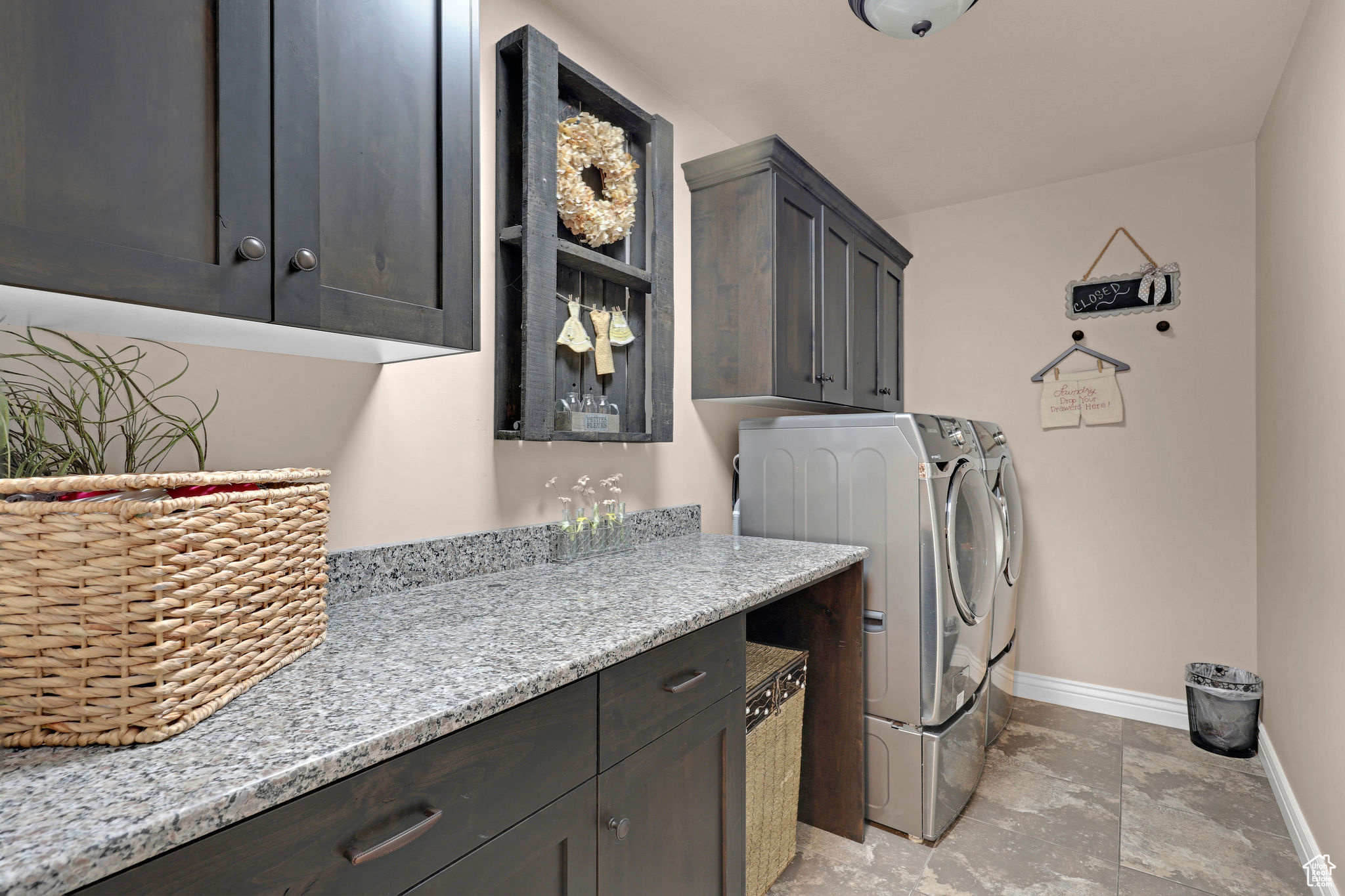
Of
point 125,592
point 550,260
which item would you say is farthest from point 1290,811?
point 125,592

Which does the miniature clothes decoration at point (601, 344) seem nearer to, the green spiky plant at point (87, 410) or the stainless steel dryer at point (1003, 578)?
the green spiky plant at point (87, 410)

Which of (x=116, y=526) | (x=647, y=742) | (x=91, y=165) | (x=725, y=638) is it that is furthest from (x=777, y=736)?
(x=91, y=165)

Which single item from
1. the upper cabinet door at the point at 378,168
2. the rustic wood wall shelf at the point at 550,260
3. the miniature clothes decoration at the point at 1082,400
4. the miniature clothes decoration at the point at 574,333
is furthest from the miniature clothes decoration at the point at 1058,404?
the upper cabinet door at the point at 378,168

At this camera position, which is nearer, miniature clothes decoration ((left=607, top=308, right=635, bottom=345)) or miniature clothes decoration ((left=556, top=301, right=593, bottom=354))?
miniature clothes decoration ((left=556, top=301, right=593, bottom=354))

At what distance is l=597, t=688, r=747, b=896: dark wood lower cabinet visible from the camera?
107 cm

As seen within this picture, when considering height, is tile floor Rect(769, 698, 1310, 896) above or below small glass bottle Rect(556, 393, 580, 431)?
below

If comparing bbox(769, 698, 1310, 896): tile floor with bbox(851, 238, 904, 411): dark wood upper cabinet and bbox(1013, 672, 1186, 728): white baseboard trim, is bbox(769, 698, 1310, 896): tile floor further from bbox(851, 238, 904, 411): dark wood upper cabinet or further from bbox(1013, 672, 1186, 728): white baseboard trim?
bbox(851, 238, 904, 411): dark wood upper cabinet

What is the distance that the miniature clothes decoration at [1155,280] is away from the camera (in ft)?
9.46

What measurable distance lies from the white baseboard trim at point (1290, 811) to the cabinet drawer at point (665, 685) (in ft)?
5.38

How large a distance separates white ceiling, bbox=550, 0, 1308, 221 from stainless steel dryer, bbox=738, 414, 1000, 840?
1.18m

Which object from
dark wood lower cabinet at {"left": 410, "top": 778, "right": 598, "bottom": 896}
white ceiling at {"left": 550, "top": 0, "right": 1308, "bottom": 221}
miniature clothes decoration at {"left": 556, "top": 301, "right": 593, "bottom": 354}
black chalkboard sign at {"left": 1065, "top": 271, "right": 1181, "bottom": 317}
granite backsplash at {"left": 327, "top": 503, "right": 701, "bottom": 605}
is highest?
white ceiling at {"left": 550, "top": 0, "right": 1308, "bottom": 221}

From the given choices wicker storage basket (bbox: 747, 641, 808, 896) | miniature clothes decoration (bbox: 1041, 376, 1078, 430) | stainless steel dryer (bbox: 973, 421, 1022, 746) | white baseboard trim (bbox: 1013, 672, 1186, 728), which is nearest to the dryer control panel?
stainless steel dryer (bbox: 973, 421, 1022, 746)

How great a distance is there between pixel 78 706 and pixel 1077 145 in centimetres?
349

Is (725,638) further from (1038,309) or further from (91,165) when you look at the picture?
(1038,309)
